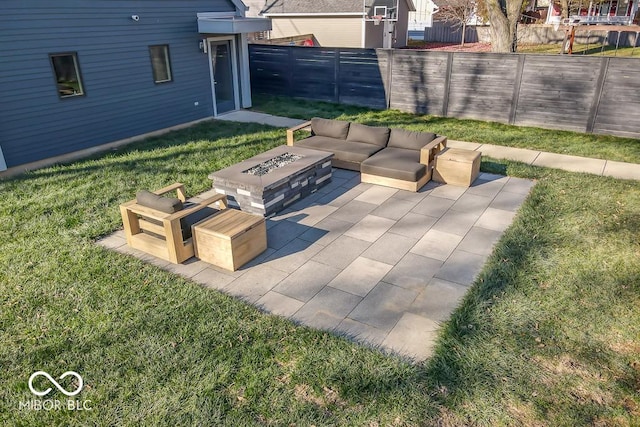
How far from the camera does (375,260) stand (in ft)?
19.7

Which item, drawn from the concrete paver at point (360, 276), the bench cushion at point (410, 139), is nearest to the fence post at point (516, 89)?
the bench cushion at point (410, 139)

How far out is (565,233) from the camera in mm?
6520

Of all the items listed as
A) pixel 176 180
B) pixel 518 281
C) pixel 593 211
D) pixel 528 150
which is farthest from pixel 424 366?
pixel 528 150

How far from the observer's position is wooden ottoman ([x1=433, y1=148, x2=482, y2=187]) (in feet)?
27.2

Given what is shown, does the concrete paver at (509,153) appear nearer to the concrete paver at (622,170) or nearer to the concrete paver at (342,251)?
the concrete paver at (622,170)

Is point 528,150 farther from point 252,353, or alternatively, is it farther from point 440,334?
point 252,353

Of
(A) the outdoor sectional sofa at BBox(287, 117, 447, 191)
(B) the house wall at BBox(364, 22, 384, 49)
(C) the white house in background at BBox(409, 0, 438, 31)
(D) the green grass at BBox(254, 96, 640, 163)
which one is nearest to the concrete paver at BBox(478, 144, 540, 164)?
(D) the green grass at BBox(254, 96, 640, 163)

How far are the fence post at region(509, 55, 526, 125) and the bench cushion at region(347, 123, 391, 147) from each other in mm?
5324

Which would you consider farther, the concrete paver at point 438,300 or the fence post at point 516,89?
the fence post at point 516,89

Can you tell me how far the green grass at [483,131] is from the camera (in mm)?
10414

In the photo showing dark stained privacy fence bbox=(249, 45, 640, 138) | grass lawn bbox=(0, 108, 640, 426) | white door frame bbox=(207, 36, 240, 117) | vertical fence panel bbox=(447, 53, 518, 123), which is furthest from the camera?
white door frame bbox=(207, 36, 240, 117)

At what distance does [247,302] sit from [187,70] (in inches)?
388

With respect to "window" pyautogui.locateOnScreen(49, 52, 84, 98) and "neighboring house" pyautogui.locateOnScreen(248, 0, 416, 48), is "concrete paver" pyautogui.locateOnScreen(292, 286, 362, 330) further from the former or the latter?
"neighboring house" pyautogui.locateOnScreen(248, 0, 416, 48)

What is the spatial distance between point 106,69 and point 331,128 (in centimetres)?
581
